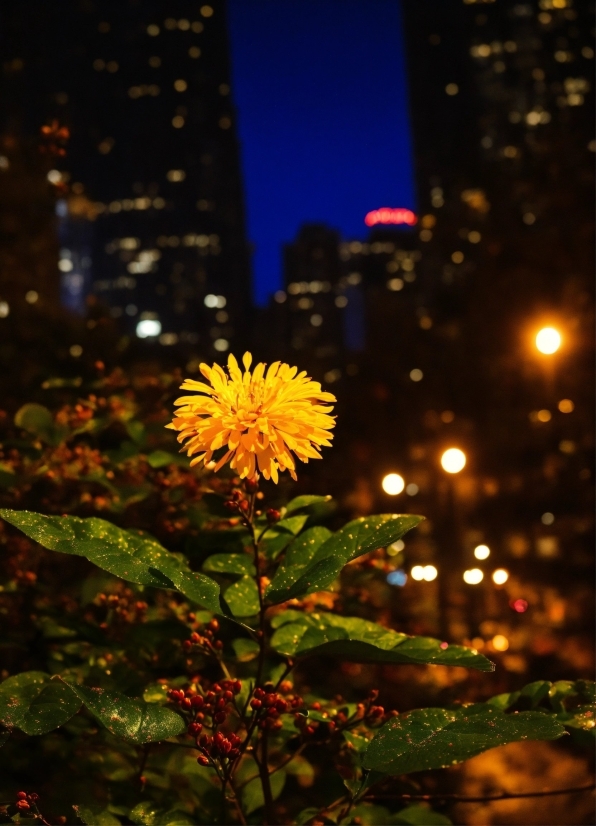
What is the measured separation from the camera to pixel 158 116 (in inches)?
2640

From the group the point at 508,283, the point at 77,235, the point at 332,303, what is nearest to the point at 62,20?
the point at 77,235

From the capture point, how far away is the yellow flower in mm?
1271

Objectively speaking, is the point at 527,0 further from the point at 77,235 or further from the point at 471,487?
the point at 77,235

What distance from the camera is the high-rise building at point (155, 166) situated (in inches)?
2406

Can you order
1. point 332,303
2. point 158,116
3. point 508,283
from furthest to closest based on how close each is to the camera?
point 158,116 < point 332,303 < point 508,283

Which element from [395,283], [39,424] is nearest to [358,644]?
[39,424]

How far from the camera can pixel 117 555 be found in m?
1.25

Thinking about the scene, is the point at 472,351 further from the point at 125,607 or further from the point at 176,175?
the point at 176,175

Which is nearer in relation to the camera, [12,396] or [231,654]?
[231,654]

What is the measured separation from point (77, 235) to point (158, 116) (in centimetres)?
1448

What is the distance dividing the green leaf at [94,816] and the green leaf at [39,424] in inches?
40.6

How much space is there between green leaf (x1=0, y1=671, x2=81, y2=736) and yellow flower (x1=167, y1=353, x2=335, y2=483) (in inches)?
17.2

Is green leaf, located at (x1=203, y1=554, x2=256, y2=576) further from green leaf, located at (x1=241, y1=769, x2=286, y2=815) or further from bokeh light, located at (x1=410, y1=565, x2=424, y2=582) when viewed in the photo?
bokeh light, located at (x1=410, y1=565, x2=424, y2=582)

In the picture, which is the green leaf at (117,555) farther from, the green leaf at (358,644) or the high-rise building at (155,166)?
the high-rise building at (155,166)
